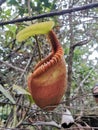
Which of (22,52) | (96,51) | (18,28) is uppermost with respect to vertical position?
(18,28)

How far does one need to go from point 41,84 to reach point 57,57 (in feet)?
0.27

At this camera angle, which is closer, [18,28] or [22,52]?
[18,28]

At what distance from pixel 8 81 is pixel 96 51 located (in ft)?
5.69

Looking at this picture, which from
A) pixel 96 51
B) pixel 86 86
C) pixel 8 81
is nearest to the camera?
pixel 8 81

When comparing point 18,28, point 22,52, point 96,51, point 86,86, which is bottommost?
point 86,86

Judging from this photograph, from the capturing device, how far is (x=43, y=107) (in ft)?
2.81

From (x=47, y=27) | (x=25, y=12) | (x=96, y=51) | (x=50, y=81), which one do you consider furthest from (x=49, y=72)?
(x=96, y=51)

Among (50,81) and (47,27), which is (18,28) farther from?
(47,27)

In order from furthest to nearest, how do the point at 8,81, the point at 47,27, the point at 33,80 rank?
the point at 8,81 → the point at 33,80 → the point at 47,27

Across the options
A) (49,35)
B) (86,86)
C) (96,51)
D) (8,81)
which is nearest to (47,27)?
(49,35)

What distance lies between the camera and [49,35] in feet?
2.83

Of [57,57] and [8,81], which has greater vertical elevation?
[57,57]

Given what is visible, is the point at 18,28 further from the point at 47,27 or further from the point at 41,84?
the point at 47,27

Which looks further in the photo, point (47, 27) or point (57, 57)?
point (57, 57)
